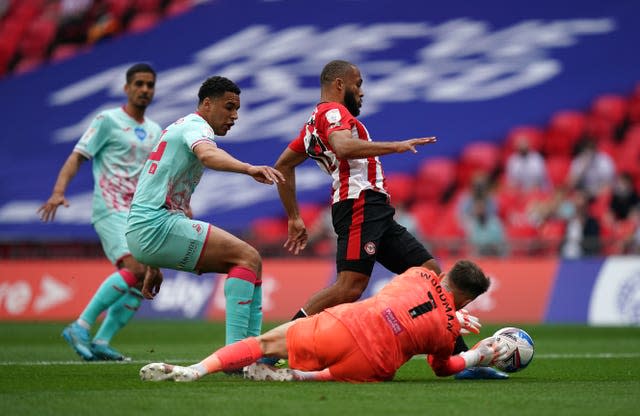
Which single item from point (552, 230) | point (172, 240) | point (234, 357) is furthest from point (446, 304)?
point (552, 230)

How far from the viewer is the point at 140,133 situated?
11.2 m

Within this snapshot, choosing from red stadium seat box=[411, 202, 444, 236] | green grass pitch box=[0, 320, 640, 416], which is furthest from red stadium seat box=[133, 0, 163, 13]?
green grass pitch box=[0, 320, 640, 416]

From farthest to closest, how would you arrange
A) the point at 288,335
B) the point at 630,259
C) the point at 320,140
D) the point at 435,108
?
the point at 435,108
the point at 630,259
the point at 320,140
the point at 288,335

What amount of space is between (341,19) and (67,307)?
10799mm

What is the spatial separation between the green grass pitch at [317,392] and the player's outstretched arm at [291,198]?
56.1 inches

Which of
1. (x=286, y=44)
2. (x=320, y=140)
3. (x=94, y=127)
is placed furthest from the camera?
(x=286, y=44)

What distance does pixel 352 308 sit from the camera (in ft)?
23.9

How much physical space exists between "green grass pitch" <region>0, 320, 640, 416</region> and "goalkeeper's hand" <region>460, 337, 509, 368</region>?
0.57 feet

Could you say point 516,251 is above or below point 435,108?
below

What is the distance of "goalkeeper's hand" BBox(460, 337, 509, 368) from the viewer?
25.9 feet

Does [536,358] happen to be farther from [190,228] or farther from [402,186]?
[402,186]

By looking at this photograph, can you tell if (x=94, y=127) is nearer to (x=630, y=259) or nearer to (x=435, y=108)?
(x=630, y=259)

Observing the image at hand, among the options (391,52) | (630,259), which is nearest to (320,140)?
(630,259)

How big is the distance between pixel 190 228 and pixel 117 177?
10.1 ft
